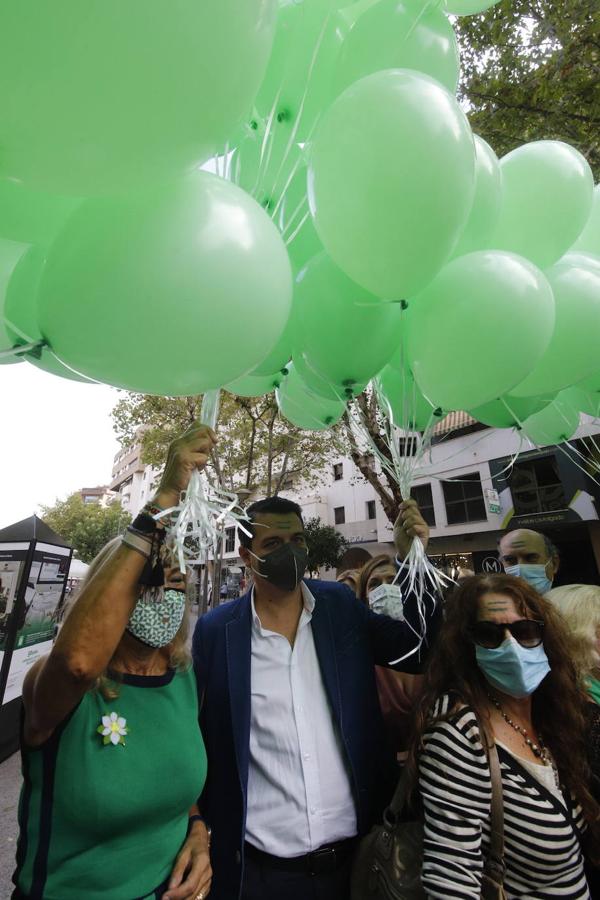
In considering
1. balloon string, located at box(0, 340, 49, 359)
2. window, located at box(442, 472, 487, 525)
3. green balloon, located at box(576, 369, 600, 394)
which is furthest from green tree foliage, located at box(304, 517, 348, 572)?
balloon string, located at box(0, 340, 49, 359)

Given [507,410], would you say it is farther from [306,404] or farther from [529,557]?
[529,557]

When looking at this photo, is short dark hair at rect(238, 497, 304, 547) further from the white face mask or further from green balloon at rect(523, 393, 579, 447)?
green balloon at rect(523, 393, 579, 447)

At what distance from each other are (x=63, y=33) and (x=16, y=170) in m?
0.25

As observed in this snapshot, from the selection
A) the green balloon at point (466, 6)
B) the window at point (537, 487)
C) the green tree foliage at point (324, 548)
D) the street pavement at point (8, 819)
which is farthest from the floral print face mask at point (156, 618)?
the green tree foliage at point (324, 548)

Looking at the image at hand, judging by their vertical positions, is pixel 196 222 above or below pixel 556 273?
below

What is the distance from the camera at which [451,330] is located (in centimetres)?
155

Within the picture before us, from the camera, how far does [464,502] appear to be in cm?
1598

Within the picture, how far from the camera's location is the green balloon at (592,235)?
237 centimetres

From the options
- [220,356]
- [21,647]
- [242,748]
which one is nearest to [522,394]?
[220,356]

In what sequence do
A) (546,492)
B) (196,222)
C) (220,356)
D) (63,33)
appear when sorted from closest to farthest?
(63,33) → (196,222) → (220,356) → (546,492)

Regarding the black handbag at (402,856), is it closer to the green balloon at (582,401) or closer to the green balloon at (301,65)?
the green balloon at (582,401)

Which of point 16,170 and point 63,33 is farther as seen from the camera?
point 16,170

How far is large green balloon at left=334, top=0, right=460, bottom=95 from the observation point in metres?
1.52

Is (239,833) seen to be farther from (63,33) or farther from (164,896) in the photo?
(63,33)
